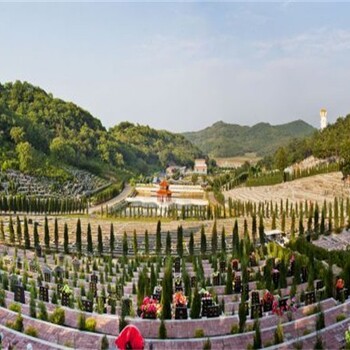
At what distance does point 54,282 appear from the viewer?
50.8ft

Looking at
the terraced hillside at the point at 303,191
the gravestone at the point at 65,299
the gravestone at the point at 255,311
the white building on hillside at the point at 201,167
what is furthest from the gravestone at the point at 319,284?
the white building on hillside at the point at 201,167

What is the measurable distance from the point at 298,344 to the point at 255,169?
65161 mm

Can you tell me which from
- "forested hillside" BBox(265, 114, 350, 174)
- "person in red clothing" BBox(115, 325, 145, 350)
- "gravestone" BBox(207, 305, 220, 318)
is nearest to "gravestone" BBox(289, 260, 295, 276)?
"gravestone" BBox(207, 305, 220, 318)

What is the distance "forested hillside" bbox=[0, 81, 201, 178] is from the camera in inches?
2367

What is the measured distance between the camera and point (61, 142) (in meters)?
72.2

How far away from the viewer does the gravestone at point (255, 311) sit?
10961mm

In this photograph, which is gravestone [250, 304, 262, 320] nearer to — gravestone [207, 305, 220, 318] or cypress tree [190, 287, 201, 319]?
gravestone [207, 305, 220, 318]

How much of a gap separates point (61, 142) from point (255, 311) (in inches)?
2559

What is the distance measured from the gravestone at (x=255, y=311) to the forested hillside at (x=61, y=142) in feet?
154

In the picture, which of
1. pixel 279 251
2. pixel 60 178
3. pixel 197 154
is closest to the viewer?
pixel 279 251

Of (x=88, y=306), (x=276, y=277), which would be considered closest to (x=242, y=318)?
(x=88, y=306)

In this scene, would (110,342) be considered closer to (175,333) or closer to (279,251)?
(175,333)

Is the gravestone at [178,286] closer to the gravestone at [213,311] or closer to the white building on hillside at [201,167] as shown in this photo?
the gravestone at [213,311]

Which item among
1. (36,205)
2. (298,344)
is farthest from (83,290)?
(36,205)
